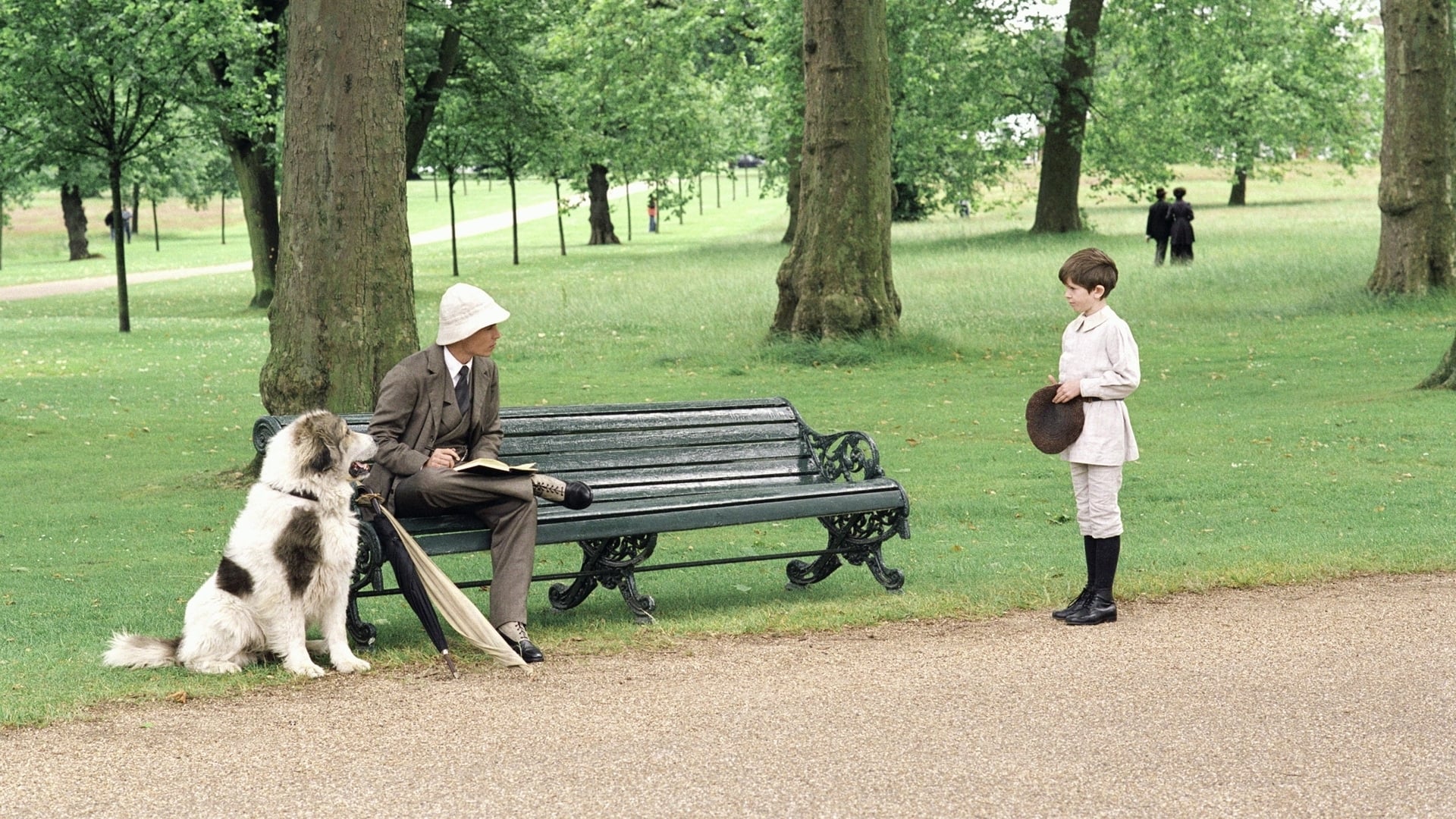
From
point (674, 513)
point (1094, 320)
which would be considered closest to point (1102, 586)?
point (1094, 320)

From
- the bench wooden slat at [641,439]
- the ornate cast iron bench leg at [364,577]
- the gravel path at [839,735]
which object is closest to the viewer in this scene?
the gravel path at [839,735]

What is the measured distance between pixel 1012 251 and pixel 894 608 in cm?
3242

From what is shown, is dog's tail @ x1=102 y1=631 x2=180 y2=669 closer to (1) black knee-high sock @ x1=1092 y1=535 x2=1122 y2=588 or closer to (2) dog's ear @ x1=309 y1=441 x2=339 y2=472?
(2) dog's ear @ x1=309 y1=441 x2=339 y2=472

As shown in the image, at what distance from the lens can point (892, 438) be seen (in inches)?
560

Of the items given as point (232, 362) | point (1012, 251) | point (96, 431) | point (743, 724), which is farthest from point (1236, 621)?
point (1012, 251)

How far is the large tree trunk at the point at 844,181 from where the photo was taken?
19375mm

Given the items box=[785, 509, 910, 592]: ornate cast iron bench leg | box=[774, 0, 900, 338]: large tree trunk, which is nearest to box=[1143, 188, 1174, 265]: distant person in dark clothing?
box=[774, 0, 900, 338]: large tree trunk

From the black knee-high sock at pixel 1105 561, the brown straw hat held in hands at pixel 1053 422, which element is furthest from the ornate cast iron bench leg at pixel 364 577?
the black knee-high sock at pixel 1105 561

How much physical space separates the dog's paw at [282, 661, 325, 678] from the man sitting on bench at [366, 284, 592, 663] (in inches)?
31.6

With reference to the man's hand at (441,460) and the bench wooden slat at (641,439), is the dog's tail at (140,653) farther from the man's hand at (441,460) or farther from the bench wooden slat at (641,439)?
the bench wooden slat at (641,439)

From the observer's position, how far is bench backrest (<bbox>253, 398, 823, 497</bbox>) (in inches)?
318

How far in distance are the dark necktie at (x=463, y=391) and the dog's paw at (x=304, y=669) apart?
4.42 feet

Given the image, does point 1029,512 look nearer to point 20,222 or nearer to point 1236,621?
point 1236,621

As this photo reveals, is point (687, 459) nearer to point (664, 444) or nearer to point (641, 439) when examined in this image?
point (664, 444)
